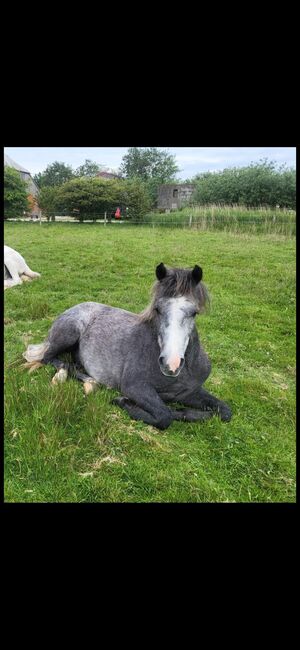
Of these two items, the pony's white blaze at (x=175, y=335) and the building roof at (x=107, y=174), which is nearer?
the pony's white blaze at (x=175, y=335)

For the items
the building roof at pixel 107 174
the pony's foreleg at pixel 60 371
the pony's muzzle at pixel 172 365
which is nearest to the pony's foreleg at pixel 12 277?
the building roof at pixel 107 174

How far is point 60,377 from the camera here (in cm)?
383

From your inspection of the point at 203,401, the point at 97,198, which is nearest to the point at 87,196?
the point at 97,198

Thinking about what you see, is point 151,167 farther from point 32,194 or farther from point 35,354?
point 35,354

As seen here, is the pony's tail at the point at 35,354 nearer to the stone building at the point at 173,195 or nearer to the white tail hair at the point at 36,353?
the white tail hair at the point at 36,353

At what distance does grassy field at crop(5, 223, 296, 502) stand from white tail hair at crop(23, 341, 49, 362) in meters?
0.16

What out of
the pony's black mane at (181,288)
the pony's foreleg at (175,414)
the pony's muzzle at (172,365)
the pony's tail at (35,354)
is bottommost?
the pony's foreleg at (175,414)

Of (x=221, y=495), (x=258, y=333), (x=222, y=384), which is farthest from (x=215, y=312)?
(x=221, y=495)

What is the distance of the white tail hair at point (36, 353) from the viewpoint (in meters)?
4.39

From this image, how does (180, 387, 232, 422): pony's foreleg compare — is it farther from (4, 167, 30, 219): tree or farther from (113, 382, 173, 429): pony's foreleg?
(4, 167, 30, 219): tree

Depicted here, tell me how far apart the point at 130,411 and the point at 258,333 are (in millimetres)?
2861

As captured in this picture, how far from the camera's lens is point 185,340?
273 centimetres

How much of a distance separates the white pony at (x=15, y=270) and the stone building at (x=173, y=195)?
11.4ft

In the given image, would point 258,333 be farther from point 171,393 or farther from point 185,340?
point 185,340
